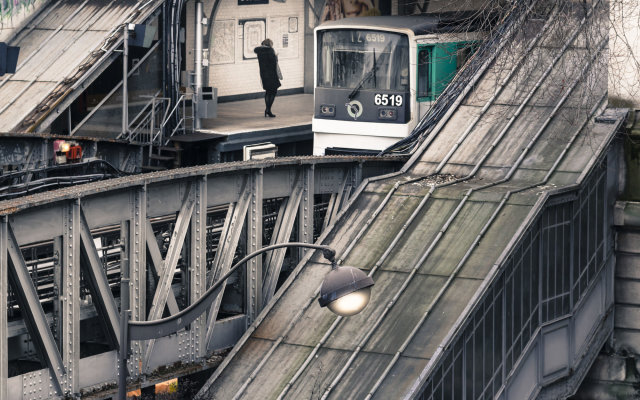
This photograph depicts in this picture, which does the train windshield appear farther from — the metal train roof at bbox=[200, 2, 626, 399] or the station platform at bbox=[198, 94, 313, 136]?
the metal train roof at bbox=[200, 2, 626, 399]

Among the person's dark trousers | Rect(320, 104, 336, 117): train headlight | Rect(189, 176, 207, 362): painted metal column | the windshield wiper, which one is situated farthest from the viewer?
the person's dark trousers

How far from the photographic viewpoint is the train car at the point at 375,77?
2991 centimetres

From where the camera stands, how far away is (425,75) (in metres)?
30.2

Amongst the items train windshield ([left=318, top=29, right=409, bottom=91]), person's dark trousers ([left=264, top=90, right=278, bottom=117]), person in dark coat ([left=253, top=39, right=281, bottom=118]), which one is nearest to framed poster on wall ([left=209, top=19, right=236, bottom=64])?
person in dark coat ([left=253, top=39, right=281, bottom=118])

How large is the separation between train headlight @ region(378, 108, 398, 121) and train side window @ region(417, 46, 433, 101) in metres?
0.66

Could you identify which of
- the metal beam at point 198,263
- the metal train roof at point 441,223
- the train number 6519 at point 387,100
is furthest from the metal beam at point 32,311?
the train number 6519 at point 387,100

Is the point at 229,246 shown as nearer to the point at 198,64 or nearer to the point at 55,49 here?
the point at 55,49

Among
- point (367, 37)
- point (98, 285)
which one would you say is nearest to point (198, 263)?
point (98, 285)

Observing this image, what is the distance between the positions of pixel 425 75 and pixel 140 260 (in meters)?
13.7

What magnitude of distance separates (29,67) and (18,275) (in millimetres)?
14535

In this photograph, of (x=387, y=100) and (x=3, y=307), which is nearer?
(x=3, y=307)

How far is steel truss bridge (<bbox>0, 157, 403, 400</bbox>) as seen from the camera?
1622 cm

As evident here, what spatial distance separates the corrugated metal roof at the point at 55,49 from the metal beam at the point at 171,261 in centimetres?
975

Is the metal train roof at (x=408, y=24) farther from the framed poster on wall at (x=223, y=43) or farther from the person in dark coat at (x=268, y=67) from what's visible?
the framed poster on wall at (x=223, y=43)
